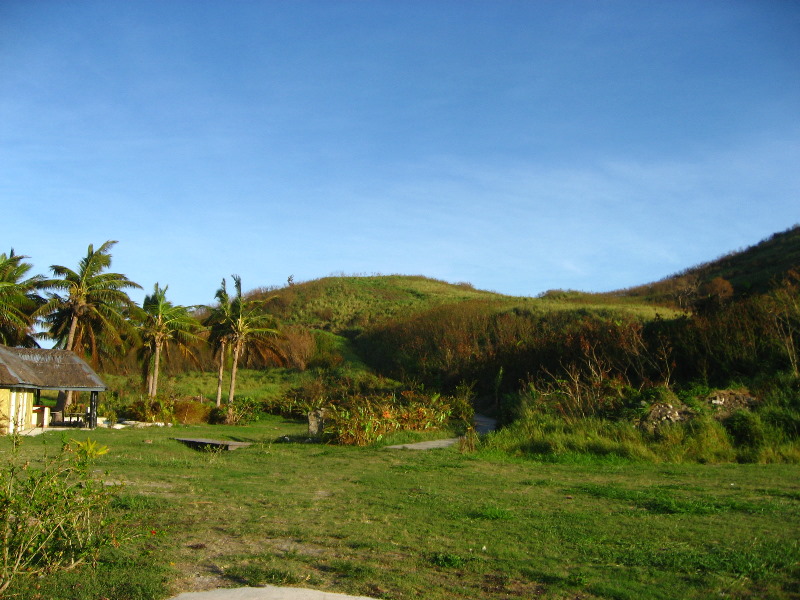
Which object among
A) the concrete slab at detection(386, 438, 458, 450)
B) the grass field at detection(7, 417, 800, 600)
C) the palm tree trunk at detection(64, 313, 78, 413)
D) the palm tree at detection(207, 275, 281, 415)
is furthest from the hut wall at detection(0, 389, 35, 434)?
the grass field at detection(7, 417, 800, 600)

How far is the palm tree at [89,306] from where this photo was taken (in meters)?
31.5

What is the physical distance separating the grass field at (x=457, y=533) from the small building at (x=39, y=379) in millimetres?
13769

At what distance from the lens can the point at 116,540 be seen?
5133 mm

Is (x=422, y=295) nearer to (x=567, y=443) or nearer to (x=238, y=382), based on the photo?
(x=238, y=382)

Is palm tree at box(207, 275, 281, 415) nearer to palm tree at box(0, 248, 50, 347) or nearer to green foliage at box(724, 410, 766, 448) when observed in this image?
palm tree at box(0, 248, 50, 347)

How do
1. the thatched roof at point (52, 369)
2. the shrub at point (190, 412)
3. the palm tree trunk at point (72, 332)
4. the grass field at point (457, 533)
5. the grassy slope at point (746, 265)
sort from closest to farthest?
the grass field at point (457, 533), the thatched roof at point (52, 369), the shrub at point (190, 412), the palm tree trunk at point (72, 332), the grassy slope at point (746, 265)

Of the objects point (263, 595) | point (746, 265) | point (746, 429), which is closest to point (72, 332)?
point (746, 429)

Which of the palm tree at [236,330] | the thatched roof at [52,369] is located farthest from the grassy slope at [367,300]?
the thatched roof at [52,369]

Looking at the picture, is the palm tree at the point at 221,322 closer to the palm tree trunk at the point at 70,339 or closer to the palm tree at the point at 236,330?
the palm tree at the point at 236,330

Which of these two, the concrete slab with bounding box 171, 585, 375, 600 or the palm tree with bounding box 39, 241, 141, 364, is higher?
the palm tree with bounding box 39, 241, 141, 364

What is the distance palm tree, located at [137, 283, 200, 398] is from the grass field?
2222cm

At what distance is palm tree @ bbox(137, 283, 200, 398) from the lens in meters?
33.8

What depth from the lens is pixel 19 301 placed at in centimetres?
2973

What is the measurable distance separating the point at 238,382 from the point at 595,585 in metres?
39.0
